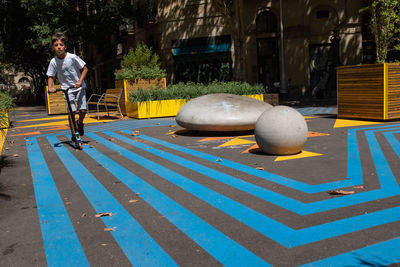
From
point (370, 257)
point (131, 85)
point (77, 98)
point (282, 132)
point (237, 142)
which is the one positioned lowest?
point (370, 257)

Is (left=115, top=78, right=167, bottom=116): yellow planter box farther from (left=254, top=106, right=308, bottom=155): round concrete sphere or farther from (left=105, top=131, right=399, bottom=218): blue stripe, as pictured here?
(left=105, top=131, right=399, bottom=218): blue stripe

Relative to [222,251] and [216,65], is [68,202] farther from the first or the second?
[216,65]

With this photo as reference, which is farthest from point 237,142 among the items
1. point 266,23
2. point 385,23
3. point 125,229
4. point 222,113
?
point 266,23

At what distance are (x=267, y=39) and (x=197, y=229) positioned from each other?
1023 inches

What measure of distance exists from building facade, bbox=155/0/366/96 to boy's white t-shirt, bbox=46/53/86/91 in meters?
20.2

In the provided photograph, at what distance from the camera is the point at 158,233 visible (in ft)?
10.5

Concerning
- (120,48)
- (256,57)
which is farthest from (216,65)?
(120,48)

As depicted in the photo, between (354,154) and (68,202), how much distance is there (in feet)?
13.8

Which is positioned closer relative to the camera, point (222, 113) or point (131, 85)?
point (222, 113)

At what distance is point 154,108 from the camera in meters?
14.3

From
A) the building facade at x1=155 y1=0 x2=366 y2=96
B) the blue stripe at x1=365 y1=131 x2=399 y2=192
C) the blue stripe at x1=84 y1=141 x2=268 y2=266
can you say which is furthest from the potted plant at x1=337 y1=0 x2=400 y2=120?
the building facade at x1=155 y1=0 x2=366 y2=96

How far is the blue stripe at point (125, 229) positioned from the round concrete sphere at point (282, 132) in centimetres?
271

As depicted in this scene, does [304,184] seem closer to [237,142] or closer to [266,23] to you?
[237,142]

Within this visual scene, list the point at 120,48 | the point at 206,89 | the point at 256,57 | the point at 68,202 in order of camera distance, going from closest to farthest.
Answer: the point at 68,202
the point at 206,89
the point at 256,57
the point at 120,48
